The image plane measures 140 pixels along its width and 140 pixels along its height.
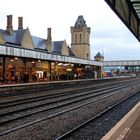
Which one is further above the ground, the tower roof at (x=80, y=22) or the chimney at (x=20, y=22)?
the tower roof at (x=80, y=22)

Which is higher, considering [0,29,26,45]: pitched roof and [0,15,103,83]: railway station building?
[0,29,26,45]: pitched roof

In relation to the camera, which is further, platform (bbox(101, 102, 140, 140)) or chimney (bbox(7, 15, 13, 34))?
chimney (bbox(7, 15, 13, 34))

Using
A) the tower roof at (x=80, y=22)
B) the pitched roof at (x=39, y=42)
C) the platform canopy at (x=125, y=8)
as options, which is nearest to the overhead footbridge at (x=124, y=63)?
the tower roof at (x=80, y=22)

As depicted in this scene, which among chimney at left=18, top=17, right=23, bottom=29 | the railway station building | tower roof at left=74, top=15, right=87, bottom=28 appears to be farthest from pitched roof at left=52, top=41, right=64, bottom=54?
tower roof at left=74, top=15, right=87, bottom=28

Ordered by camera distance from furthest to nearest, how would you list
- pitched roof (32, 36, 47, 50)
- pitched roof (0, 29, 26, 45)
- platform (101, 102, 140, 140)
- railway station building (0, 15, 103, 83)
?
pitched roof (32, 36, 47, 50), pitched roof (0, 29, 26, 45), railway station building (0, 15, 103, 83), platform (101, 102, 140, 140)

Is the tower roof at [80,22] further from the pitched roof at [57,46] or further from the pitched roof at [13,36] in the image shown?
the pitched roof at [13,36]

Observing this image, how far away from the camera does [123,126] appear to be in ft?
38.8

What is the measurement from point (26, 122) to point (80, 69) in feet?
228

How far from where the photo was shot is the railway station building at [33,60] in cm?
4784

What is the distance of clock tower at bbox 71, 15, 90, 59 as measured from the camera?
394 ft

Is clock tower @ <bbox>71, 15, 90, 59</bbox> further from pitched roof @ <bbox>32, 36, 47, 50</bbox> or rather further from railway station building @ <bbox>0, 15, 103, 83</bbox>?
pitched roof @ <bbox>32, 36, 47, 50</bbox>

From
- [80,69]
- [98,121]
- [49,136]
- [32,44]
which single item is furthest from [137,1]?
[80,69]

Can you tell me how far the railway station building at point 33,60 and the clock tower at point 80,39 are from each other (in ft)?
75.1

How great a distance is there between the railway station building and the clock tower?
22.9 metres
